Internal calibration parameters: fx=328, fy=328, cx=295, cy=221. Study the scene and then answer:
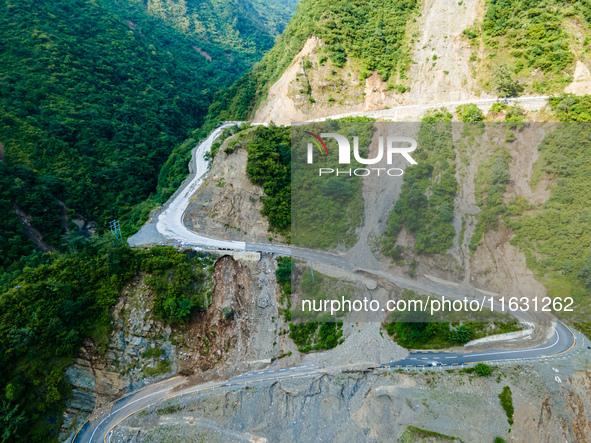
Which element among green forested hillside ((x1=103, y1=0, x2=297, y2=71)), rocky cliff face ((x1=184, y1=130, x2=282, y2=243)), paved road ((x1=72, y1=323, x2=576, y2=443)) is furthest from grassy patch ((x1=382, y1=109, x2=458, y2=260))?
green forested hillside ((x1=103, y1=0, x2=297, y2=71))

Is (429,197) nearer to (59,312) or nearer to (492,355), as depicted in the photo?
(492,355)

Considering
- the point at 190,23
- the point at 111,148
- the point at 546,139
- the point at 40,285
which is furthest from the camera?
the point at 190,23

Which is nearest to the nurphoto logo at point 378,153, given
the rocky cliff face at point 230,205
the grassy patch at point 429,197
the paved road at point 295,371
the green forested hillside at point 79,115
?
the grassy patch at point 429,197

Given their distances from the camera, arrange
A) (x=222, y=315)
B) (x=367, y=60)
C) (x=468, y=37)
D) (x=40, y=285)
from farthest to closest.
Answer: (x=367, y=60) < (x=468, y=37) < (x=222, y=315) < (x=40, y=285)

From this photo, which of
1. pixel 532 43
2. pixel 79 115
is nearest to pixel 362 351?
pixel 532 43

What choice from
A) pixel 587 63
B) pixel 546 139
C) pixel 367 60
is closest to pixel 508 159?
pixel 546 139

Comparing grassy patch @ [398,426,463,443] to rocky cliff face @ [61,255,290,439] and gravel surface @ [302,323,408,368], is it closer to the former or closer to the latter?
gravel surface @ [302,323,408,368]

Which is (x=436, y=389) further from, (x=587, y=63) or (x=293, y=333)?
(x=587, y=63)
